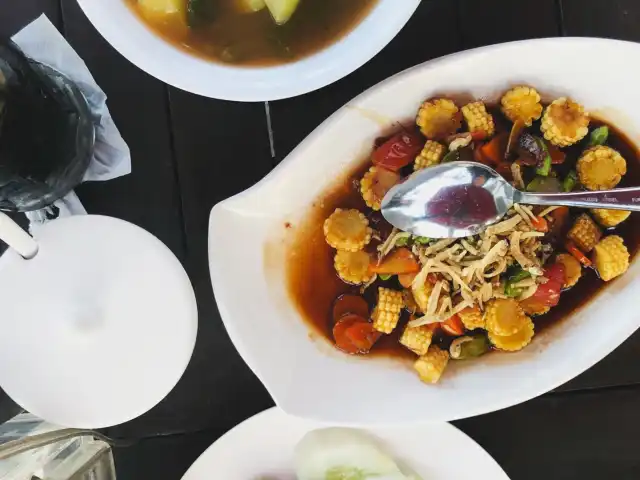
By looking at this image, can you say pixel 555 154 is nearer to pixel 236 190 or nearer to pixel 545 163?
pixel 545 163

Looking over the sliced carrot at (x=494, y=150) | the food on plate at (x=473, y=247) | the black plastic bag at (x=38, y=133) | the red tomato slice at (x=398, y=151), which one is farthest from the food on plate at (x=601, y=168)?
the black plastic bag at (x=38, y=133)

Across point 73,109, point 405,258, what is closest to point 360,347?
point 405,258

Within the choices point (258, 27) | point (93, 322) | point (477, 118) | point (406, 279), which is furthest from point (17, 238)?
point (477, 118)

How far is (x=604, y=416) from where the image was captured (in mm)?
1253

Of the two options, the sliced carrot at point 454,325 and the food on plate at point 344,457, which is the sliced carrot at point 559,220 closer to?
the sliced carrot at point 454,325

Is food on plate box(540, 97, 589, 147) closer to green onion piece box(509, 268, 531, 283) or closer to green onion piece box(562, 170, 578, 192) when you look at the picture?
green onion piece box(562, 170, 578, 192)

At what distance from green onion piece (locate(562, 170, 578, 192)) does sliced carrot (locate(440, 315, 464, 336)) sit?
261mm

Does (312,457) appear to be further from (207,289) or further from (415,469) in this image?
(207,289)

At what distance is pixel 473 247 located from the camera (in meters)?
1.13

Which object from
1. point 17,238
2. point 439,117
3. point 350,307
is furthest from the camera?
point 350,307

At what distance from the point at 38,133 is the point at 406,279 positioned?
1.95 ft

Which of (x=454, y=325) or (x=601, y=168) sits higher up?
(x=601, y=168)

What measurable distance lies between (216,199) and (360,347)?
0.33m

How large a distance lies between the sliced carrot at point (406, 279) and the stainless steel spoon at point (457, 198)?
9 centimetres
